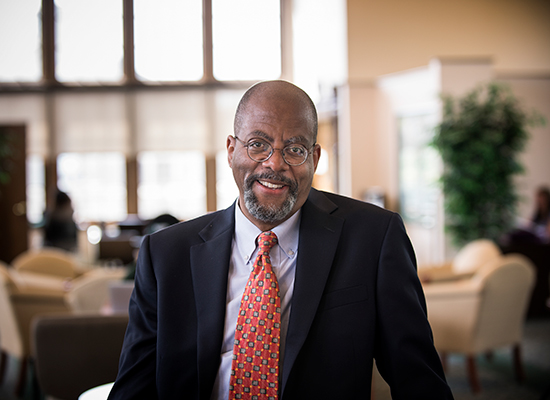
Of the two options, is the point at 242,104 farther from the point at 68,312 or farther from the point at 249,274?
the point at 68,312

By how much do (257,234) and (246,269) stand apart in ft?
0.35

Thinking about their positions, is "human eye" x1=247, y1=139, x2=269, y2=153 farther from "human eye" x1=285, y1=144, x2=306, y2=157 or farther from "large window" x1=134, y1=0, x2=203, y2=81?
"large window" x1=134, y1=0, x2=203, y2=81

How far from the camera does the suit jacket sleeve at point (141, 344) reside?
1.53 m

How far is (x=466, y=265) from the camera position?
5.02 m

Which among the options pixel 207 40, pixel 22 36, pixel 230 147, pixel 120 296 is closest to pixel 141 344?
pixel 230 147

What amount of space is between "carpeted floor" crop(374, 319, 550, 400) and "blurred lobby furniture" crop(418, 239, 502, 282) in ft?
2.51

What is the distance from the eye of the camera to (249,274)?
1.59 meters

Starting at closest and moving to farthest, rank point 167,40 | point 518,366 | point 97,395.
A: point 97,395, point 518,366, point 167,40

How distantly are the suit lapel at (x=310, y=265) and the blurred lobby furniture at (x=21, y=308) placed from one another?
302 cm

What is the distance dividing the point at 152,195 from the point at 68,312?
303 inches

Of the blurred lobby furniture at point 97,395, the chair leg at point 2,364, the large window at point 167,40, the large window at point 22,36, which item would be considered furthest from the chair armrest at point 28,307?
the large window at point 22,36

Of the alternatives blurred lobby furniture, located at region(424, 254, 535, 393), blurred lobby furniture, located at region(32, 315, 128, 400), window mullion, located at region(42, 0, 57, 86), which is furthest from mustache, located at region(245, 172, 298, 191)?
window mullion, located at region(42, 0, 57, 86)

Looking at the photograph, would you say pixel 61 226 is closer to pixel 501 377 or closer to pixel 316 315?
pixel 501 377

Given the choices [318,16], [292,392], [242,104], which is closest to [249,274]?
[292,392]
